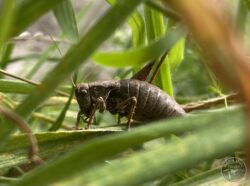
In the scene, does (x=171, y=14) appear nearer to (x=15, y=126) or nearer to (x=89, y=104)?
(x=15, y=126)

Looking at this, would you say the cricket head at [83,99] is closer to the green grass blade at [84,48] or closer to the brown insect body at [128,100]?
the brown insect body at [128,100]

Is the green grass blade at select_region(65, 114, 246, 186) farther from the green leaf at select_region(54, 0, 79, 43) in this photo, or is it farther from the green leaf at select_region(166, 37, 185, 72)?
the green leaf at select_region(166, 37, 185, 72)

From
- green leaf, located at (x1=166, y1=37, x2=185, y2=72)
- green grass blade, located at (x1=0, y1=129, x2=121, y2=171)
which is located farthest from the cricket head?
green grass blade, located at (x1=0, y1=129, x2=121, y2=171)

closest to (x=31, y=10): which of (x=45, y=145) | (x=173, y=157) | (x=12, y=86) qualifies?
(x=173, y=157)

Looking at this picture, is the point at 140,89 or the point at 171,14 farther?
the point at 140,89

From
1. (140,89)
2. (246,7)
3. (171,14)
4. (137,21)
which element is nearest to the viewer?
(171,14)

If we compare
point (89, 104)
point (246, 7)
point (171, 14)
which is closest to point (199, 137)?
point (171, 14)

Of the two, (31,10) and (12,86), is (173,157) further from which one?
(12,86)

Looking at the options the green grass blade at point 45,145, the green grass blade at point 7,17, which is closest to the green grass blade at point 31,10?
the green grass blade at point 7,17
